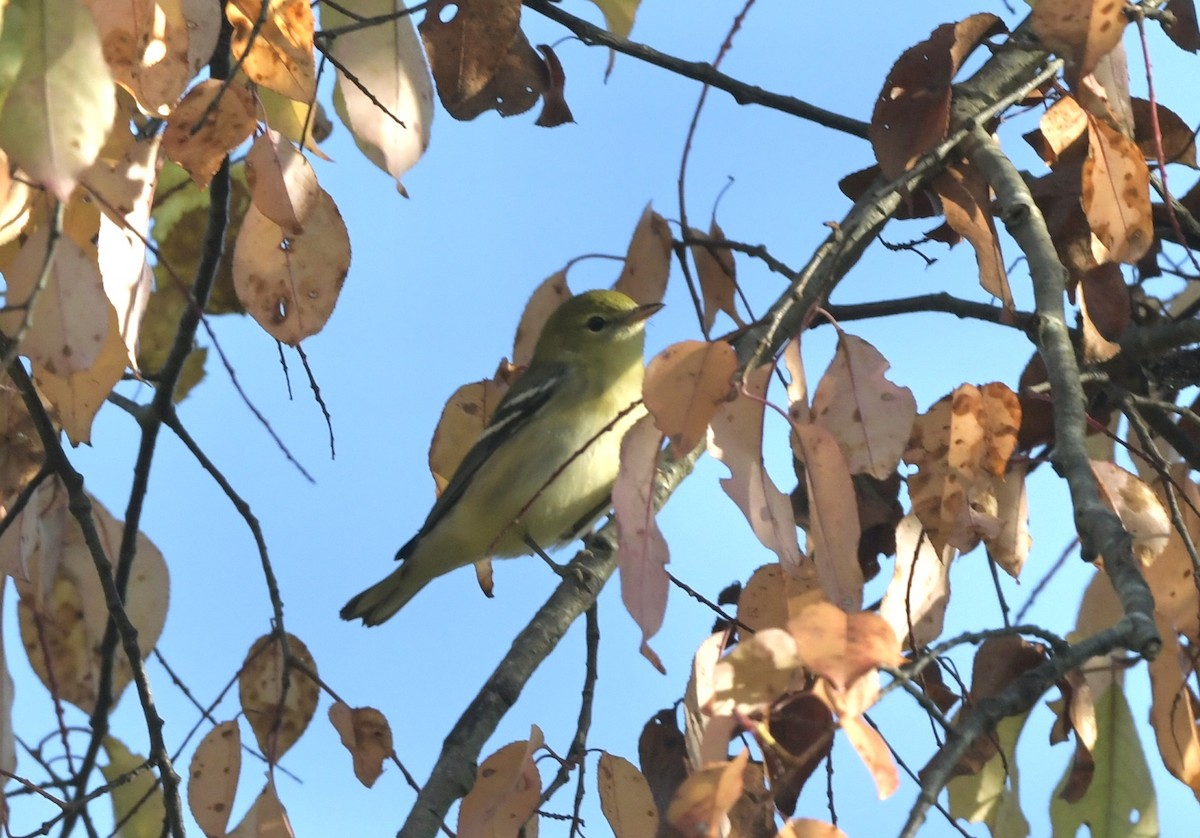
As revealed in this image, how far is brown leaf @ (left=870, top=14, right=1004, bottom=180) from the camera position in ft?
8.05

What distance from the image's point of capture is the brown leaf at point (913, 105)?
2455 mm

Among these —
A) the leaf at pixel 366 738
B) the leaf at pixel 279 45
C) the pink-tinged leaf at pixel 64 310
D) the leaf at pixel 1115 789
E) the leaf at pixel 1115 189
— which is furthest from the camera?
the leaf at pixel 1115 789

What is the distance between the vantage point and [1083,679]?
2398 mm

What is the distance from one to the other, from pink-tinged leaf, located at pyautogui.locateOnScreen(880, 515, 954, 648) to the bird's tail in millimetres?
3053

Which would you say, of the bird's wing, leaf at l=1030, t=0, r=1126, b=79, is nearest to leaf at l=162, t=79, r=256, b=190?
leaf at l=1030, t=0, r=1126, b=79

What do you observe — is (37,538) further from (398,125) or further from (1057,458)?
(1057,458)

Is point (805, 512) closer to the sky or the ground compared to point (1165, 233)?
closer to the ground

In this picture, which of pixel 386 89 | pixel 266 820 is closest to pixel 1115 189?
pixel 386 89

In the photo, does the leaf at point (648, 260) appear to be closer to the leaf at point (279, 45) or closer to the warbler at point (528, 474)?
the leaf at point (279, 45)

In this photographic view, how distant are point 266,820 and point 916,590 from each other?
124cm

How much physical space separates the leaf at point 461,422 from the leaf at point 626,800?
1165 millimetres

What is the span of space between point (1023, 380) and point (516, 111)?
1.48 meters

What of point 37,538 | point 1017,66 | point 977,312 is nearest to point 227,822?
point 37,538

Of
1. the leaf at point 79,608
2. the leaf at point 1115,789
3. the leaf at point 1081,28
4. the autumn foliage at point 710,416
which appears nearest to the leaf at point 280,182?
the autumn foliage at point 710,416
